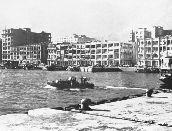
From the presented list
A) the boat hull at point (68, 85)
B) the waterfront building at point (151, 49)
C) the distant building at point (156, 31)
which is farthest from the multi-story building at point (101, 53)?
the boat hull at point (68, 85)

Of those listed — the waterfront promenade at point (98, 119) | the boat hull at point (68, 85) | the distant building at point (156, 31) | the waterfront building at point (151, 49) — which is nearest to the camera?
the waterfront promenade at point (98, 119)

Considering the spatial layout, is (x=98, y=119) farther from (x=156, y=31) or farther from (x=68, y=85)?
(x=156, y=31)

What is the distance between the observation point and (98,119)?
2077 centimetres

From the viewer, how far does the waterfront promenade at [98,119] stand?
18375 millimetres

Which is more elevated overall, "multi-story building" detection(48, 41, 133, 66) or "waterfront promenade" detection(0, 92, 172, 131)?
"multi-story building" detection(48, 41, 133, 66)

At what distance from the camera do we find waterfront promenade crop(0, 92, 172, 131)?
1838 centimetres

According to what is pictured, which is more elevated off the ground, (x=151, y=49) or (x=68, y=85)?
(x=151, y=49)

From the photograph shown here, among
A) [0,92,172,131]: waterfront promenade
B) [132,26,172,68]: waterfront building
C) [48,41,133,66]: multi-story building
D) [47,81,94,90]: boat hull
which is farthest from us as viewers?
[48,41,133,66]: multi-story building

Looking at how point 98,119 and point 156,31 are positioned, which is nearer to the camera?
point 98,119

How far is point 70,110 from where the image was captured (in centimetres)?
2459

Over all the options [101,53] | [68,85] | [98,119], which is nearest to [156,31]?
[101,53]

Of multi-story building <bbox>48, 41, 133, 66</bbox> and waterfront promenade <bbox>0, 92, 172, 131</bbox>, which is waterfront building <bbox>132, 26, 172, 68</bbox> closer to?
multi-story building <bbox>48, 41, 133, 66</bbox>

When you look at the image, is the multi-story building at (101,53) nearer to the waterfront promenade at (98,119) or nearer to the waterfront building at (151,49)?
the waterfront building at (151,49)

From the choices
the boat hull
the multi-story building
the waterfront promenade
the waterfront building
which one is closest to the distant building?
the waterfront building
